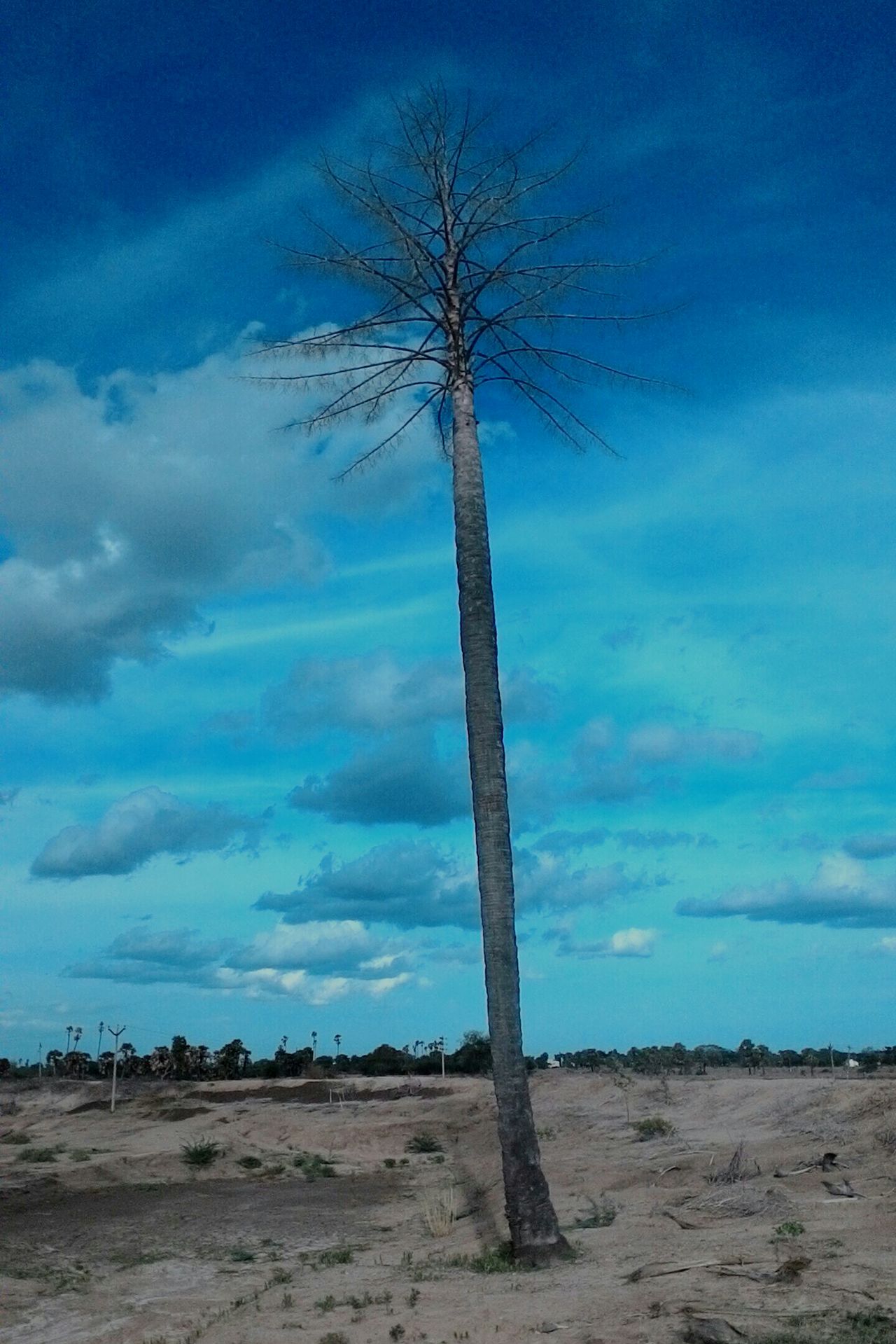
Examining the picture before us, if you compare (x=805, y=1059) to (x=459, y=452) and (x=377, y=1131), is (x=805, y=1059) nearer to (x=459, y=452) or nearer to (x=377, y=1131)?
(x=377, y=1131)

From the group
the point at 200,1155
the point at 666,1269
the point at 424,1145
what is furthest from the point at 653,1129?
the point at 666,1269

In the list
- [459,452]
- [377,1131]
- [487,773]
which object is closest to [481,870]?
[487,773]

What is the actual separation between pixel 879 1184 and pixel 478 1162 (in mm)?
12273

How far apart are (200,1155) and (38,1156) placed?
5.48 meters

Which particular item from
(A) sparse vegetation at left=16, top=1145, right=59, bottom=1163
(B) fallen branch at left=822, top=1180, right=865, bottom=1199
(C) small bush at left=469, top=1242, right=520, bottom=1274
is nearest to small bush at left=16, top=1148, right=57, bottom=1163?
(A) sparse vegetation at left=16, top=1145, right=59, bottom=1163

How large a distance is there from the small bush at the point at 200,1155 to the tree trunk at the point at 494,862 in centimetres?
1562

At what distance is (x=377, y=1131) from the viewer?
3177 cm

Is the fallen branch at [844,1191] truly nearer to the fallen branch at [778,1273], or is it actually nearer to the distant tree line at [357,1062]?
the fallen branch at [778,1273]

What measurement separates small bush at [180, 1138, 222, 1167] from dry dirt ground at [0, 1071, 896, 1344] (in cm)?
30

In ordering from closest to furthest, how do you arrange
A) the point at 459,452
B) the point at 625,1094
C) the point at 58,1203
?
1. the point at 459,452
2. the point at 58,1203
3. the point at 625,1094

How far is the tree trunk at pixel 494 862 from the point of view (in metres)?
12.3

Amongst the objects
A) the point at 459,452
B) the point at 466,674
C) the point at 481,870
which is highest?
the point at 459,452

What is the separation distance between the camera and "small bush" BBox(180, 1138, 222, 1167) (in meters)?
26.0

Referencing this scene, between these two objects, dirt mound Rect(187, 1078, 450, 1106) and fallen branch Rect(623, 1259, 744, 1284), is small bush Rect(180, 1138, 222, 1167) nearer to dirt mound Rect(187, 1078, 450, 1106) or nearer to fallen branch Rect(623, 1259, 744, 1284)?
dirt mound Rect(187, 1078, 450, 1106)
